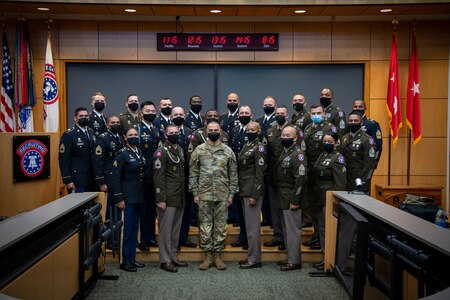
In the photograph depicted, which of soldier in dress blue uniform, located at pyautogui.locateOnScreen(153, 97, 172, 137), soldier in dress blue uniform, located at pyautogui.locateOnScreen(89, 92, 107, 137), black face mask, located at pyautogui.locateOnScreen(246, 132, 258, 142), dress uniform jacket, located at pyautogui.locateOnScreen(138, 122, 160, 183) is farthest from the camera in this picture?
soldier in dress blue uniform, located at pyautogui.locateOnScreen(153, 97, 172, 137)

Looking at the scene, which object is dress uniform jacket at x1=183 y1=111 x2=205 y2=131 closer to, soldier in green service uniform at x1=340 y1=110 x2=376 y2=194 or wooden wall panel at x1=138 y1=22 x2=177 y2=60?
soldier in green service uniform at x1=340 y1=110 x2=376 y2=194

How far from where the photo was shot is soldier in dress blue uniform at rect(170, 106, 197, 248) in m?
5.48

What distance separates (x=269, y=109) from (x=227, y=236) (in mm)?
1580

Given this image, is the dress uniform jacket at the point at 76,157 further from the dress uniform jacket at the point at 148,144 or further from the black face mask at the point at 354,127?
the black face mask at the point at 354,127

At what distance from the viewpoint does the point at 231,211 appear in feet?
20.3

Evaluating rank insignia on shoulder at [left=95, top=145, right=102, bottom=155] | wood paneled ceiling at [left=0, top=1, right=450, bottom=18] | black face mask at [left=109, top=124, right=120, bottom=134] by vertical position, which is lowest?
rank insignia on shoulder at [left=95, top=145, right=102, bottom=155]

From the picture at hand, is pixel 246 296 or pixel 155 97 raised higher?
pixel 155 97

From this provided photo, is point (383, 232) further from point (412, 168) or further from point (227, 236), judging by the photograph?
point (412, 168)

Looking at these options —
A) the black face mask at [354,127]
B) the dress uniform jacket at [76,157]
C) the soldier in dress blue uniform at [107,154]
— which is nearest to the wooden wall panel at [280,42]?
the black face mask at [354,127]

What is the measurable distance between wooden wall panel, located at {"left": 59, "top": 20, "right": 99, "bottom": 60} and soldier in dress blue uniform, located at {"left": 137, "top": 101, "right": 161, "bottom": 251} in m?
2.57

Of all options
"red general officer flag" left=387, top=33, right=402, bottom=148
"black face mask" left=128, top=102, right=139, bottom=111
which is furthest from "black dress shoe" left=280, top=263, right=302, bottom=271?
"red general officer flag" left=387, top=33, right=402, bottom=148

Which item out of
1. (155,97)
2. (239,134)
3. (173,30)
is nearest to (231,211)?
(239,134)

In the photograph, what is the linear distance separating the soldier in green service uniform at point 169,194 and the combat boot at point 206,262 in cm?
21

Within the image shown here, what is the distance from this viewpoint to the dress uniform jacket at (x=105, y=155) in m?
5.27
